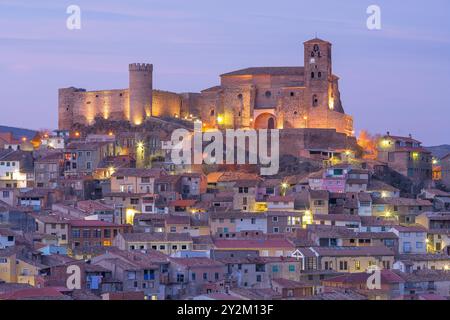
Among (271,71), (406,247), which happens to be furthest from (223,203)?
(271,71)

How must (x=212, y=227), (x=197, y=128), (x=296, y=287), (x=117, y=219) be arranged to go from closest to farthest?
(x=296, y=287) → (x=212, y=227) → (x=117, y=219) → (x=197, y=128)

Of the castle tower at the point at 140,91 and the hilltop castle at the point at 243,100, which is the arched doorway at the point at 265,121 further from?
the castle tower at the point at 140,91

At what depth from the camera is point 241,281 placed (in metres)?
28.1

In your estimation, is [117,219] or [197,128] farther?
[197,128]

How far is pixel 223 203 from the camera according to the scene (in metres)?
39.4

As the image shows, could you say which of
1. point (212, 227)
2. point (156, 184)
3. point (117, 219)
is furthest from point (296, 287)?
point (156, 184)

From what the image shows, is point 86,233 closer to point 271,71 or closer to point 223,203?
point 223,203

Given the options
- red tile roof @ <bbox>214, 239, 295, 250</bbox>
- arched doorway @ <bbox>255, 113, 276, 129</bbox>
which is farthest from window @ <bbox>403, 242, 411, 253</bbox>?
arched doorway @ <bbox>255, 113, 276, 129</bbox>

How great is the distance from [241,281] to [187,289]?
5.74 feet

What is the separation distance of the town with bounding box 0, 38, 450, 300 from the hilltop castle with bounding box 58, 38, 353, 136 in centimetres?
7

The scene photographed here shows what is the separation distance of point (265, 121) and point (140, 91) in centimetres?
597

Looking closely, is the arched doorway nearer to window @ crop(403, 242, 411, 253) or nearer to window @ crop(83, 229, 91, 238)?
window @ crop(403, 242, 411, 253)
